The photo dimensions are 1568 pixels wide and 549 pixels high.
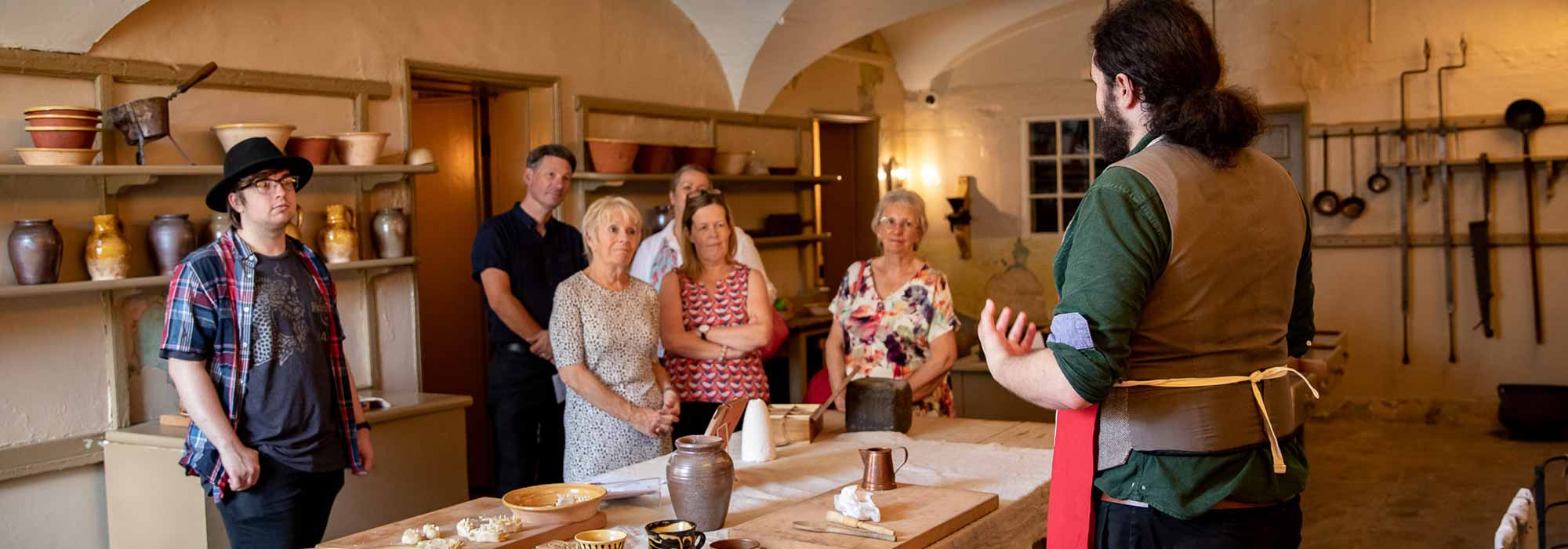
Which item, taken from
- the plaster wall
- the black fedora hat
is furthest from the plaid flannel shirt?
the plaster wall

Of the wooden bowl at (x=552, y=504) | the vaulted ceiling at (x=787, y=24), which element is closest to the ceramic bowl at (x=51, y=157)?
the wooden bowl at (x=552, y=504)

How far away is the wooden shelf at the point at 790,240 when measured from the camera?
719cm

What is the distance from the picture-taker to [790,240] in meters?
7.56

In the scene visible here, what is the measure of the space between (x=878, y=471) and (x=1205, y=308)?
106 cm

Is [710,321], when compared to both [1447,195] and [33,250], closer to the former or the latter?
[33,250]

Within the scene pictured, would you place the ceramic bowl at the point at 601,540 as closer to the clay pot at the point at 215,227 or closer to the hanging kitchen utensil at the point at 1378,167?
the clay pot at the point at 215,227

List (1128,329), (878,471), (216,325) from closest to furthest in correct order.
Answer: (1128,329) → (878,471) → (216,325)

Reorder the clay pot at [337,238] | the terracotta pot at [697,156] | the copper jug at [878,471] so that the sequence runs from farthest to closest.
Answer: the terracotta pot at [697,156] → the clay pot at [337,238] → the copper jug at [878,471]

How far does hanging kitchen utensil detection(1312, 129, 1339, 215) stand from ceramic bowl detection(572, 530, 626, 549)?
7.30 metres

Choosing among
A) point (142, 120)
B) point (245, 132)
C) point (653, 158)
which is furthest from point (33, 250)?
point (653, 158)

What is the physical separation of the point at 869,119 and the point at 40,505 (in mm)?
6266

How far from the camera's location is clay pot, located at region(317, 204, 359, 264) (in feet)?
14.7

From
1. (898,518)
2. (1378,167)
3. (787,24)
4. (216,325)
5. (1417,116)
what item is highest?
(787,24)

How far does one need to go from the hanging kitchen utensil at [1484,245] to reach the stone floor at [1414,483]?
0.80m
